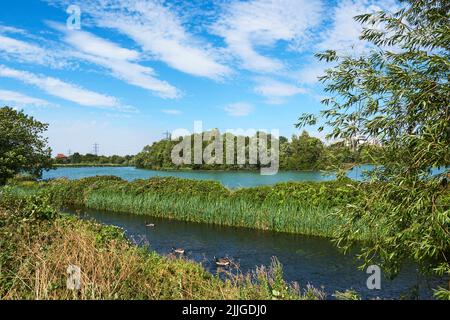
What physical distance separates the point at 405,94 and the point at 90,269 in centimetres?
649

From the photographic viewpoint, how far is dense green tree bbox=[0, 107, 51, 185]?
2098 centimetres

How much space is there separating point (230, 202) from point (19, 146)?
42.2 feet

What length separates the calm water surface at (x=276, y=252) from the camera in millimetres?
12812

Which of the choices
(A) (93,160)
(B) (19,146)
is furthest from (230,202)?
(A) (93,160)

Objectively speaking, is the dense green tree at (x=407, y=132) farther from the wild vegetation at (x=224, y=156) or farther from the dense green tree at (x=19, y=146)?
the wild vegetation at (x=224, y=156)

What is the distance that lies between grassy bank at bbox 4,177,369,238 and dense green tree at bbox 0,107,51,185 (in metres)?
4.33

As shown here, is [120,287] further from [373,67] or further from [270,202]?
[270,202]

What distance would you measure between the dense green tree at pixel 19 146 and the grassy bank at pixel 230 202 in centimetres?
433

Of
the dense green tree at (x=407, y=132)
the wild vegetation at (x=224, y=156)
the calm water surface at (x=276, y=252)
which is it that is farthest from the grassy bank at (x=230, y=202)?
the wild vegetation at (x=224, y=156)

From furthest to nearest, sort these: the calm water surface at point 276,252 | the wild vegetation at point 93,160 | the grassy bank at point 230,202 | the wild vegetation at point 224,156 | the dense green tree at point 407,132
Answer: the wild vegetation at point 93,160 < the wild vegetation at point 224,156 < the grassy bank at point 230,202 < the calm water surface at point 276,252 < the dense green tree at point 407,132

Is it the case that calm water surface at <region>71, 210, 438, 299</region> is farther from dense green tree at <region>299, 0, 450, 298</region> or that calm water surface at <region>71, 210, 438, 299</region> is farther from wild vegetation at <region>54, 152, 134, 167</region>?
wild vegetation at <region>54, 152, 134, 167</region>

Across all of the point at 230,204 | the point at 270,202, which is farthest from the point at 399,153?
the point at 230,204

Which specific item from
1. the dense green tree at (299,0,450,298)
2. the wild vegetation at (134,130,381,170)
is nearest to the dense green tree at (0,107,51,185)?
the dense green tree at (299,0,450,298)

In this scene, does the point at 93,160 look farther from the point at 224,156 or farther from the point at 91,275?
the point at 91,275
